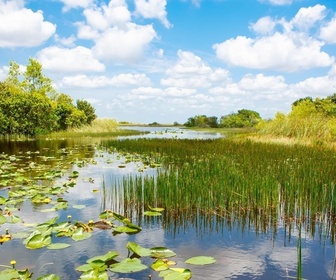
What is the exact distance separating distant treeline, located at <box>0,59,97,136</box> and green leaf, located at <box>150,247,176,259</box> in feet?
75.4

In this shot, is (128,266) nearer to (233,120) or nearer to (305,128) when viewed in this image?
(305,128)

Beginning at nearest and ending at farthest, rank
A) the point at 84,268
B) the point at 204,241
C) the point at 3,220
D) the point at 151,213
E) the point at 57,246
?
1. the point at 84,268
2. the point at 57,246
3. the point at 204,241
4. the point at 3,220
5. the point at 151,213

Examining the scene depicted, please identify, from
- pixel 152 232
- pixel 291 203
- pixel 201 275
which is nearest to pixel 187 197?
pixel 152 232

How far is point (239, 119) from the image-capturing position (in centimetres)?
5850

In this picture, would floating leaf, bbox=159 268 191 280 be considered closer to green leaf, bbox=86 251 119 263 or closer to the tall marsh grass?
green leaf, bbox=86 251 119 263

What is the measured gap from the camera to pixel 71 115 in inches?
1302

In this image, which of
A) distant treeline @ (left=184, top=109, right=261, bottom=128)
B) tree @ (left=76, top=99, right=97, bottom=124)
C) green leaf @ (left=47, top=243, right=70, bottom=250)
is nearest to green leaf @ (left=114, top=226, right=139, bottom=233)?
green leaf @ (left=47, top=243, right=70, bottom=250)

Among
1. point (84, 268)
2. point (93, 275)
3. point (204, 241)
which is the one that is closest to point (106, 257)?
point (84, 268)

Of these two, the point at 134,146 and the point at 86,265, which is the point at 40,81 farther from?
the point at 86,265

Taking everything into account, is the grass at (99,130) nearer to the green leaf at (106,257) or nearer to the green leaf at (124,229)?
the green leaf at (124,229)

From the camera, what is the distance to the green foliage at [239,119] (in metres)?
57.3

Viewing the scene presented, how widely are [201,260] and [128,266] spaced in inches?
31.6

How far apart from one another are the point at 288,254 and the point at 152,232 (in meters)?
1.80

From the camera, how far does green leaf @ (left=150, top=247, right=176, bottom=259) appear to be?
375cm
